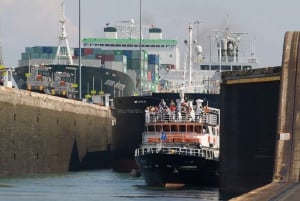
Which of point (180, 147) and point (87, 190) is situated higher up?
point (180, 147)

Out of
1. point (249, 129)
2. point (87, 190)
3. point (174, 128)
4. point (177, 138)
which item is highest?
point (174, 128)

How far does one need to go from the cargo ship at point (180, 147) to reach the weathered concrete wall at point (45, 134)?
8.98m

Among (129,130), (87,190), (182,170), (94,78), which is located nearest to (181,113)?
(182,170)

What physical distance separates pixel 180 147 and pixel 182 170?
158 centimetres

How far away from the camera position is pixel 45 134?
7550 centimetres

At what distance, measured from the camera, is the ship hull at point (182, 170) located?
60312 millimetres

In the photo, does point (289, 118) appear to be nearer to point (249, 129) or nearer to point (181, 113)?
point (249, 129)

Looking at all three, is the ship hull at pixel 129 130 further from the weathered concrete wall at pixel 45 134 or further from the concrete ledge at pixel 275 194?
the concrete ledge at pixel 275 194

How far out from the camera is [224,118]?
177 feet

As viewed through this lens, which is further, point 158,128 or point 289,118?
point 158,128

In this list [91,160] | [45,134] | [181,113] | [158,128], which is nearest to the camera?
[181,113]

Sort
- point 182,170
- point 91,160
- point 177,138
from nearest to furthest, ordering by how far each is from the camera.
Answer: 1. point 182,170
2. point 177,138
3. point 91,160

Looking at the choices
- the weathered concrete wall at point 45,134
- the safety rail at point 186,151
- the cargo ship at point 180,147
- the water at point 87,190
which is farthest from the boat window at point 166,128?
the weathered concrete wall at point 45,134

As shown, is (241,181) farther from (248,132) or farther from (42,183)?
(42,183)
